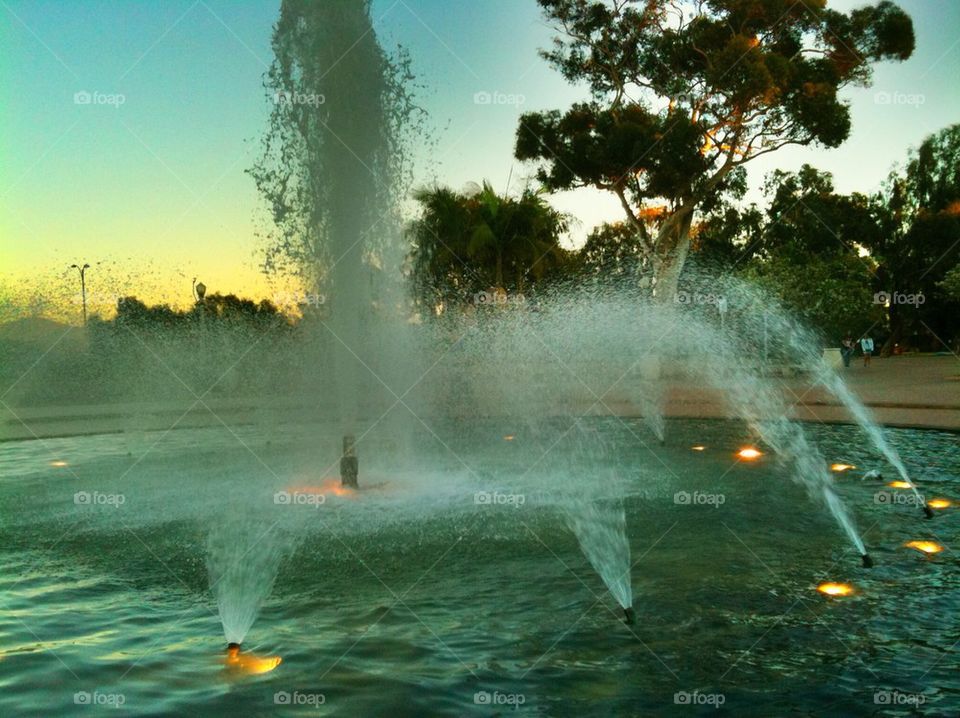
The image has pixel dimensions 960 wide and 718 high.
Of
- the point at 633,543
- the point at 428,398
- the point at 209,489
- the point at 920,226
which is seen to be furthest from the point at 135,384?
the point at 920,226

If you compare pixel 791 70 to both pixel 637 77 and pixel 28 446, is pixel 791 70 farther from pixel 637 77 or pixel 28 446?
pixel 28 446

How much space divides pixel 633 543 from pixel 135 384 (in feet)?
76.3

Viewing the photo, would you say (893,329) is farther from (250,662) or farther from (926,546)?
(250,662)

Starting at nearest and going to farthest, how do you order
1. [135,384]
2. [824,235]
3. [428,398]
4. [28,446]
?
[28,446] → [428,398] → [135,384] → [824,235]

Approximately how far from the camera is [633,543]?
8.02 meters

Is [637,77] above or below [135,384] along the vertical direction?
above
